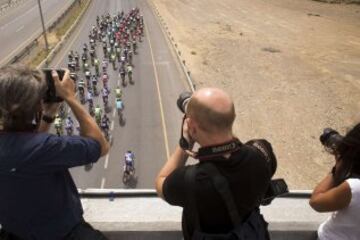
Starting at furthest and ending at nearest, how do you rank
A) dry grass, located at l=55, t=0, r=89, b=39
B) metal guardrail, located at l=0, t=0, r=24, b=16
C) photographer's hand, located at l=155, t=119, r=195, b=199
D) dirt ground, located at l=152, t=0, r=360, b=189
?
metal guardrail, located at l=0, t=0, r=24, b=16 → dry grass, located at l=55, t=0, r=89, b=39 → dirt ground, located at l=152, t=0, r=360, b=189 → photographer's hand, located at l=155, t=119, r=195, b=199

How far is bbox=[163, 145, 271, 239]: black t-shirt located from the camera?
4.11 m

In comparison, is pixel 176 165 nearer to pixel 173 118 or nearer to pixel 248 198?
pixel 248 198

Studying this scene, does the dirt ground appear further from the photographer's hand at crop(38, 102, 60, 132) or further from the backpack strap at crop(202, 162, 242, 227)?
the photographer's hand at crop(38, 102, 60, 132)

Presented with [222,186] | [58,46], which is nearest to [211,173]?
[222,186]

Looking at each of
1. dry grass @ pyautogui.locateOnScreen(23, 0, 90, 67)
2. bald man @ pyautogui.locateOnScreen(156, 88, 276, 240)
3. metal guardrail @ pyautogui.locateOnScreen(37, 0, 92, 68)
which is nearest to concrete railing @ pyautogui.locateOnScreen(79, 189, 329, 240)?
bald man @ pyautogui.locateOnScreen(156, 88, 276, 240)

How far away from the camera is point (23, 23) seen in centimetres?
7531

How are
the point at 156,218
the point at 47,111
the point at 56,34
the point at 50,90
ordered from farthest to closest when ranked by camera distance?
the point at 56,34 → the point at 156,218 → the point at 47,111 → the point at 50,90

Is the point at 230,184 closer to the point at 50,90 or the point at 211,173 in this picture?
the point at 211,173

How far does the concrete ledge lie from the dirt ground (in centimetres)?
652

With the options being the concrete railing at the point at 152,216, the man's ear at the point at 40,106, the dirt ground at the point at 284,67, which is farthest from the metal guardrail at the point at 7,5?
the man's ear at the point at 40,106

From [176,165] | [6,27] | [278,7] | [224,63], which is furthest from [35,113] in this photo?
[278,7]

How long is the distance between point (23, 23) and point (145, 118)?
49466 mm

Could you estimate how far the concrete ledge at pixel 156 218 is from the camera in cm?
550

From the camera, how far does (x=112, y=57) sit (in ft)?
153
